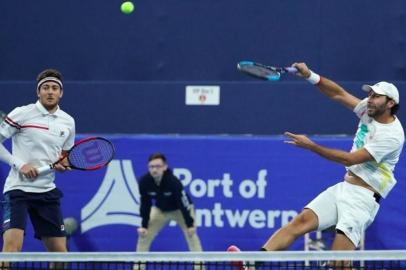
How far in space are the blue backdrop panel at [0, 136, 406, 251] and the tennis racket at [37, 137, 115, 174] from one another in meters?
2.25

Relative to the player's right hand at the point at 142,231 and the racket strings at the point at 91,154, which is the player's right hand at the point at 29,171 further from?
the player's right hand at the point at 142,231

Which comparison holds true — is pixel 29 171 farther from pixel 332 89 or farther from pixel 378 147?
pixel 378 147

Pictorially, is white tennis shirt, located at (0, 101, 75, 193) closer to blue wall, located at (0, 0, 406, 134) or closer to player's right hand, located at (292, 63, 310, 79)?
player's right hand, located at (292, 63, 310, 79)

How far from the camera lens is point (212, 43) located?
12172mm

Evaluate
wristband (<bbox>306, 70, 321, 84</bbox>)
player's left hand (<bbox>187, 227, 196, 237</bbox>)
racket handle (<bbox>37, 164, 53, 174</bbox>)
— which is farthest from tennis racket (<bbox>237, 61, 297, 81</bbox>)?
player's left hand (<bbox>187, 227, 196, 237</bbox>)

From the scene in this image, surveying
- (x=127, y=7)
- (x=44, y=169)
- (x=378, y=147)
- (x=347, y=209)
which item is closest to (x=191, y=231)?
(x=127, y=7)

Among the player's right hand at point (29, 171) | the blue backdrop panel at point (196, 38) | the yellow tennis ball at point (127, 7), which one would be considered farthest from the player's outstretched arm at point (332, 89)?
the yellow tennis ball at point (127, 7)

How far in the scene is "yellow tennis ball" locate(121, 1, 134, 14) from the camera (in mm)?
12164

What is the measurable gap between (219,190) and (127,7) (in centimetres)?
244

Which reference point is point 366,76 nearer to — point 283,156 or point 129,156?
point 283,156

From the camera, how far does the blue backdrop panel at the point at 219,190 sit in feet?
35.1

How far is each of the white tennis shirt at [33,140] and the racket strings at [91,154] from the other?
0.41ft

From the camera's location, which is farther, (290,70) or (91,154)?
(91,154)

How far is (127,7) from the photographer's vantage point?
12.2 metres
